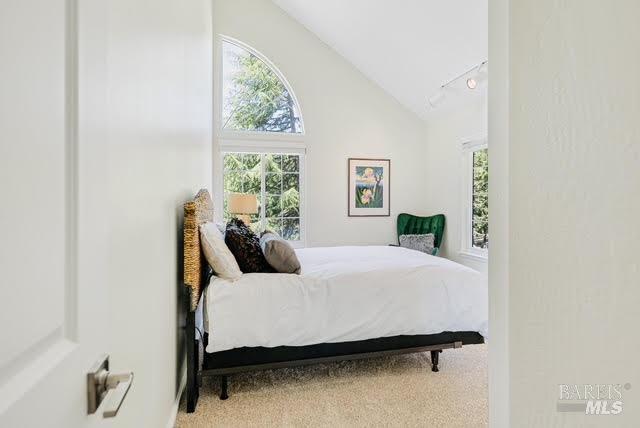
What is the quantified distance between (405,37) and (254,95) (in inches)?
84.5

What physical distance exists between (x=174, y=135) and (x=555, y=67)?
1789 millimetres

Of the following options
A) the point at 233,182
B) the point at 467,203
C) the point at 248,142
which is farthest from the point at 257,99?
the point at 467,203

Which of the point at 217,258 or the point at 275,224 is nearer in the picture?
the point at 217,258

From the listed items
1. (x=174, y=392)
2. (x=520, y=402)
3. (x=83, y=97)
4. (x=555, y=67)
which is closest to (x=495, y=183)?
(x=555, y=67)

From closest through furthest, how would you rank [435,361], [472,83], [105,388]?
[105,388], [435,361], [472,83]

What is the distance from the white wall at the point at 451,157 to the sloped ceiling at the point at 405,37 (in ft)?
1.10

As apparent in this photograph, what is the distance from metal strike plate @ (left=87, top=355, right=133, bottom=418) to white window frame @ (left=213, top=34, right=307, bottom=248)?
404cm

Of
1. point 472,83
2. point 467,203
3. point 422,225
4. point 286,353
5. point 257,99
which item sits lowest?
point 286,353

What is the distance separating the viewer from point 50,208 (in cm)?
46

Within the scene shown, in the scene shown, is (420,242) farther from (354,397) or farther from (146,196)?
(146,196)

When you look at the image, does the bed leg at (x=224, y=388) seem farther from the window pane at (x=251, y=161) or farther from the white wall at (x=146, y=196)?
the window pane at (x=251, y=161)

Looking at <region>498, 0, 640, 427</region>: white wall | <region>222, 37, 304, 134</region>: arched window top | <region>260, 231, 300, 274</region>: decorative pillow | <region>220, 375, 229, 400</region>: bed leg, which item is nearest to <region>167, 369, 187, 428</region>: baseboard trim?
<region>220, 375, 229, 400</region>: bed leg

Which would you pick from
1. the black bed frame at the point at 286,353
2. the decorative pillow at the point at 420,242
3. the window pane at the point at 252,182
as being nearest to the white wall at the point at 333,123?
the decorative pillow at the point at 420,242

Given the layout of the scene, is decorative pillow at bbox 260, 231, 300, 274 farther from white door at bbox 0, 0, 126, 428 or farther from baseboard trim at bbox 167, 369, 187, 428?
white door at bbox 0, 0, 126, 428
